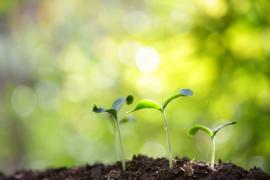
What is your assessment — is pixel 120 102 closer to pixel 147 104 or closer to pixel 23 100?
pixel 147 104

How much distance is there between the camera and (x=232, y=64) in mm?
2250

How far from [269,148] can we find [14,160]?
13.2 ft

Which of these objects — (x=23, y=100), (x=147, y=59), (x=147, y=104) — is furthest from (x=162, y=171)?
(x=23, y=100)

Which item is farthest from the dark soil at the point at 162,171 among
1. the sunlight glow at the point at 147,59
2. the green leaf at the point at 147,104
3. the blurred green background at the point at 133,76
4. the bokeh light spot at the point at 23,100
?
the bokeh light spot at the point at 23,100

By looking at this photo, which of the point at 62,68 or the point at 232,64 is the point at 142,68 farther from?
the point at 62,68

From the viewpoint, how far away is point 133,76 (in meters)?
2.85

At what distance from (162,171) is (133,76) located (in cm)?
204

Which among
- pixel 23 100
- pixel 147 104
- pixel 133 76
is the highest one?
pixel 23 100

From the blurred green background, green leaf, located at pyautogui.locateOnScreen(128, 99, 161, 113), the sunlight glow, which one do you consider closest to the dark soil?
green leaf, located at pyautogui.locateOnScreen(128, 99, 161, 113)

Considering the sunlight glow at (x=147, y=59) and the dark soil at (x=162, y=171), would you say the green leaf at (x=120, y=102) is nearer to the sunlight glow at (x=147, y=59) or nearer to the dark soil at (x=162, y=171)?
the dark soil at (x=162, y=171)

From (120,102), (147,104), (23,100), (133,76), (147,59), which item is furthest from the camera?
(23,100)

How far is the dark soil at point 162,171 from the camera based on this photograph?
2.59 ft

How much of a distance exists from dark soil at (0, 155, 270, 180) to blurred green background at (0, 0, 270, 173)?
1.29 m

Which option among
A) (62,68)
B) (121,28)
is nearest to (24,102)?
(62,68)
